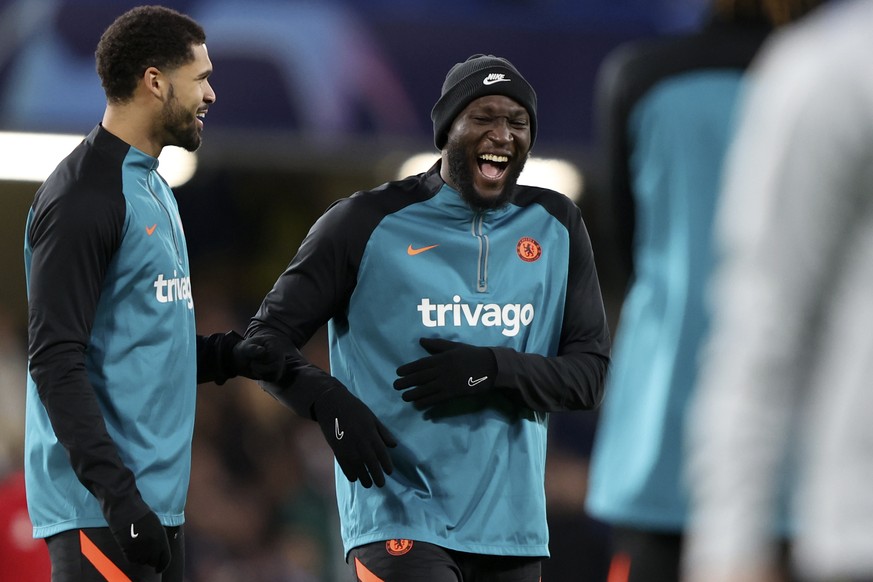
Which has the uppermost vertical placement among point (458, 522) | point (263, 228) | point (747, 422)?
point (263, 228)

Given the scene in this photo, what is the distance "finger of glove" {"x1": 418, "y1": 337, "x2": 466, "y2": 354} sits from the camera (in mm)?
3906

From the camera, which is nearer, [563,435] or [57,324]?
[57,324]

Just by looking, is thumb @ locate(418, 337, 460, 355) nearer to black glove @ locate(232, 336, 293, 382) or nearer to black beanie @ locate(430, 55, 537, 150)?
black glove @ locate(232, 336, 293, 382)

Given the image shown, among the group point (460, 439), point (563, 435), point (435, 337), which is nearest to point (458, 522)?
point (460, 439)

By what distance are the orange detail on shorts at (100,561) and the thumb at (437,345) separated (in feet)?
3.11

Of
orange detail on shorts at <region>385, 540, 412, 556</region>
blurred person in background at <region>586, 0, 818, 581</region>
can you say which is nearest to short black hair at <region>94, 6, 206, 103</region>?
orange detail on shorts at <region>385, 540, 412, 556</region>

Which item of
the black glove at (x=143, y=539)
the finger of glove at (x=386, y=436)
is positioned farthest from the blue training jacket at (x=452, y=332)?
the black glove at (x=143, y=539)

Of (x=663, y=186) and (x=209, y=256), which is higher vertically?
(x=209, y=256)

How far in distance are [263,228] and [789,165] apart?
9.15m

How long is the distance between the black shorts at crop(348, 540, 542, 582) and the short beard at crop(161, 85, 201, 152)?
3.82ft

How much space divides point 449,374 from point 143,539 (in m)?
0.85

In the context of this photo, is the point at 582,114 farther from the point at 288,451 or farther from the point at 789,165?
the point at 789,165

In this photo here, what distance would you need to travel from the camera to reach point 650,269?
295 centimetres

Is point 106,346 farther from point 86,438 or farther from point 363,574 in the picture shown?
point 363,574
